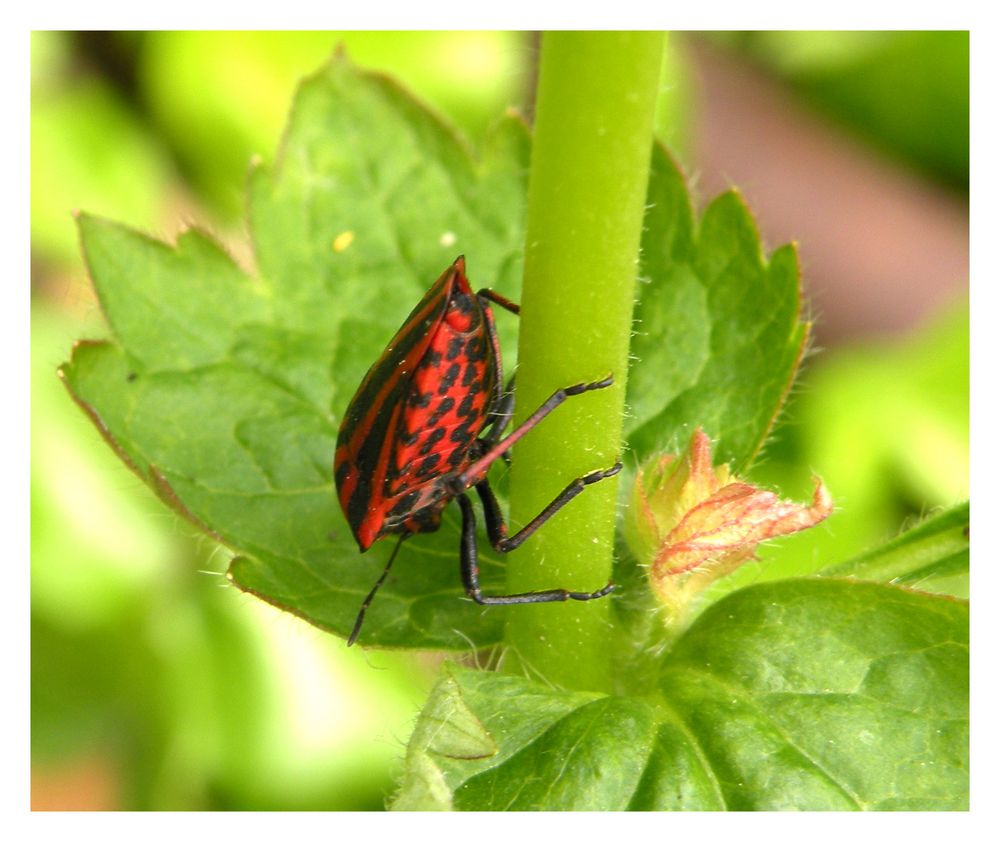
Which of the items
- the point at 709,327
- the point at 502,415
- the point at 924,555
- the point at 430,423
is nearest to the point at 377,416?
the point at 430,423

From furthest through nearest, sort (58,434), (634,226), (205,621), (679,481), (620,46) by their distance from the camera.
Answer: (58,434)
(205,621)
(679,481)
(634,226)
(620,46)

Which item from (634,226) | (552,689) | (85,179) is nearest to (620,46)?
(634,226)

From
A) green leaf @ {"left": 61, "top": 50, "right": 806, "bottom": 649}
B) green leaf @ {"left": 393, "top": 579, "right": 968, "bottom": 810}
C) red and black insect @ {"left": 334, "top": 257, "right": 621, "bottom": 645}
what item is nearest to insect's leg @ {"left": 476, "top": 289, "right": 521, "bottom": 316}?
red and black insect @ {"left": 334, "top": 257, "right": 621, "bottom": 645}

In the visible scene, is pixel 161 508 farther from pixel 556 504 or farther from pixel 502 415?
pixel 556 504

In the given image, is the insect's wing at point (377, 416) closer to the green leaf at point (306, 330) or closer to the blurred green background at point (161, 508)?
the green leaf at point (306, 330)

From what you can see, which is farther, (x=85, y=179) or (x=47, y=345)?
(x=85, y=179)
